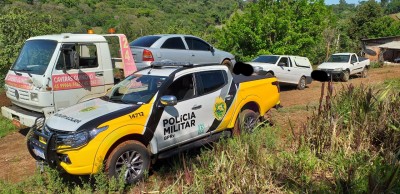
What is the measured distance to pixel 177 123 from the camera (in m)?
5.21

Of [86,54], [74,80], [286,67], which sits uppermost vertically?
[86,54]

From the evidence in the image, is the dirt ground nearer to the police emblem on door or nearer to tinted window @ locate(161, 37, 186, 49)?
the police emblem on door

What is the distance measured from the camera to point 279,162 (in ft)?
13.4

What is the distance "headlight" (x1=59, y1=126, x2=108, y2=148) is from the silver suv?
4.44m

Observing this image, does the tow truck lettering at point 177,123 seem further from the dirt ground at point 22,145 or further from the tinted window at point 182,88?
the dirt ground at point 22,145

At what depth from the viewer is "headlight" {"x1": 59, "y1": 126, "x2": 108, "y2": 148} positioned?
4.23m

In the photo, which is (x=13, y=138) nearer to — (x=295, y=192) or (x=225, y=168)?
(x=225, y=168)

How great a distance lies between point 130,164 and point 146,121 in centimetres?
67

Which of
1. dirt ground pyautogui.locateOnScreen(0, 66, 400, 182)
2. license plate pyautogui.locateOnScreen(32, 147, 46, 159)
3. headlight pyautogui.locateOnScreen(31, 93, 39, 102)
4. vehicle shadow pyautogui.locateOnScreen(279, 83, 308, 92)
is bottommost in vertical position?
vehicle shadow pyautogui.locateOnScreen(279, 83, 308, 92)

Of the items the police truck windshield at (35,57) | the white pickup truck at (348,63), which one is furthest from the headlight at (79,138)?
the white pickup truck at (348,63)

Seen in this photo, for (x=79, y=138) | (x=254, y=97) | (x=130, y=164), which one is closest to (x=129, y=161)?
(x=130, y=164)

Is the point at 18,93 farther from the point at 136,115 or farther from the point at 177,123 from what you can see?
Result: the point at 177,123

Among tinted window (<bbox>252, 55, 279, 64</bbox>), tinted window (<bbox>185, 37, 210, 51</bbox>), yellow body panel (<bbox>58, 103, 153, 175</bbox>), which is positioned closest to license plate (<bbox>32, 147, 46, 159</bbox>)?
yellow body panel (<bbox>58, 103, 153, 175</bbox>)

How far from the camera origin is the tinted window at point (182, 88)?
210 inches
